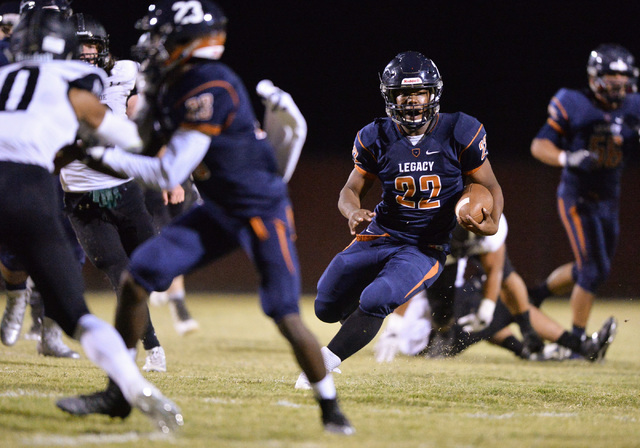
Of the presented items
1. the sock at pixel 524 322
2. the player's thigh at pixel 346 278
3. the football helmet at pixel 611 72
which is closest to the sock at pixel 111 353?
the player's thigh at pixel 346 278

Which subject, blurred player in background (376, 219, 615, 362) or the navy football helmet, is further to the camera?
blurred player in background (376, 219, 615, 362)

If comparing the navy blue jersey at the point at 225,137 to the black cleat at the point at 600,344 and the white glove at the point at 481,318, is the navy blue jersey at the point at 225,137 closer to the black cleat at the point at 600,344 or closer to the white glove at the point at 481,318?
the white glove at the point at 481,318

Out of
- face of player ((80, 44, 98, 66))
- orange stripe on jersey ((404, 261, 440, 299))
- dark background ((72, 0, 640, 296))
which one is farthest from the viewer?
dark background ((72, 0, 640, 296))

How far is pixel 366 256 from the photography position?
4.31 metres

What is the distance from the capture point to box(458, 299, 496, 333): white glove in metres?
5.57

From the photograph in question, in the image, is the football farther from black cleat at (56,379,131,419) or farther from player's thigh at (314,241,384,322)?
black cleat at (56,379,131,419)

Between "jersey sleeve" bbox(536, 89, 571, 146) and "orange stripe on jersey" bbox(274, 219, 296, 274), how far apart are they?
3.90 metres

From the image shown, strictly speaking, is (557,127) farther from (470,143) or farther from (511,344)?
(470,143)

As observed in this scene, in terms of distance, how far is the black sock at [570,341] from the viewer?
5.95 meters

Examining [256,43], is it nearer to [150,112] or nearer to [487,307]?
[487,307]

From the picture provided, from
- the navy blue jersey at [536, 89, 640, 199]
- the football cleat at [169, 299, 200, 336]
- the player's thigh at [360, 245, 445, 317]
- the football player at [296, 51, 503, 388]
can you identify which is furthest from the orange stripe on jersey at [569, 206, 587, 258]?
the football cleat at [169, 299, 200, 336]

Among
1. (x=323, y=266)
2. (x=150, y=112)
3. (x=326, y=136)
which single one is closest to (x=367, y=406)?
(x=150, y=112)

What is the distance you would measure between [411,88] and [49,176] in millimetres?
2044

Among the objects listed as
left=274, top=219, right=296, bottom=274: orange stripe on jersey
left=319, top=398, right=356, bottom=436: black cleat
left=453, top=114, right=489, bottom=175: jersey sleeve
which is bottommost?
left=319, top=398, right=356, bottom=436: black cleat
